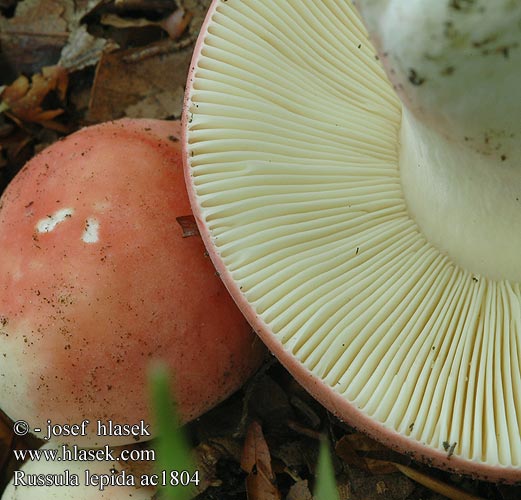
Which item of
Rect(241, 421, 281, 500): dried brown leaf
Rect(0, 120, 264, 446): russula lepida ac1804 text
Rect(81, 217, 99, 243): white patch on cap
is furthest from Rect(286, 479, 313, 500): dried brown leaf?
Rect(81, 217, 99, 243): white patch on cap

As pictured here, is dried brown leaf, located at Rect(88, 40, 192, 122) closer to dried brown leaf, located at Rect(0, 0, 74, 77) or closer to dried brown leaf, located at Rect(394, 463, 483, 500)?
dried brown leaf, located at Rect(0, 0, 74, 77)

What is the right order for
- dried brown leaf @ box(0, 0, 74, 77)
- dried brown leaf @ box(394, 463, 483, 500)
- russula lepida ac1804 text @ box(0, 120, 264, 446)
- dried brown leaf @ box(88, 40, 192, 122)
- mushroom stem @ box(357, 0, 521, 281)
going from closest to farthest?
1. mushroom stem @ box(357, 0, 521, 281)
2. russula lepida ac1804 text @ box(0, 120, 264, 446)
3. dried brown leaf @ box(394, 463, 483, 500)
4. dried brown leaf @ box(88, 40, 192, 122)
5. dried brown leaf @ box(0, 0, 74, 77)

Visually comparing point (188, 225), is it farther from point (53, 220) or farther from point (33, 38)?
point (33, 38)

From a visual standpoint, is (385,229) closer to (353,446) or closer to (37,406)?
(353,446)

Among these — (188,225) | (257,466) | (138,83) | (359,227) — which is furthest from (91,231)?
(138,83)

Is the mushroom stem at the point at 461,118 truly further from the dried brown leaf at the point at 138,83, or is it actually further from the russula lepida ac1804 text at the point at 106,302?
the dried brown leaf at the point at 138,83

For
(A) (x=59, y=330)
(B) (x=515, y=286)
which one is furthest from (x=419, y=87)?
(A) (x=59, y=330)
